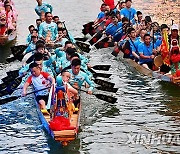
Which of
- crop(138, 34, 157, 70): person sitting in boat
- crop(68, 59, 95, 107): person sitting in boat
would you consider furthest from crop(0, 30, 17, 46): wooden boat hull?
crop(68, 59, 95, 107): person sitting in boat

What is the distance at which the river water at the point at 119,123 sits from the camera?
10.7 metres

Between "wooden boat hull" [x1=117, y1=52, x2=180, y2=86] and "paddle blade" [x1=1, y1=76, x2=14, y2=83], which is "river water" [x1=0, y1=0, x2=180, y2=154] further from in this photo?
"paddle blade" [x1=1, y1=76, x2=14, y2=83]

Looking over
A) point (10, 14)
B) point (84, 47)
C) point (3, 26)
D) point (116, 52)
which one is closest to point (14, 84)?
point (84, 47)

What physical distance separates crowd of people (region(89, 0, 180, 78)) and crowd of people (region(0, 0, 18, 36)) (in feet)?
9.83

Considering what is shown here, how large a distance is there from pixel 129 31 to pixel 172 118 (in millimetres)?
4618

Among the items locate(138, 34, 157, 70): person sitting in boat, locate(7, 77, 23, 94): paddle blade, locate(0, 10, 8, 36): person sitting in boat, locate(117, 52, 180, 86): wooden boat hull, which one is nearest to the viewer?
locate(7, 77, 23, 94): paddle blade

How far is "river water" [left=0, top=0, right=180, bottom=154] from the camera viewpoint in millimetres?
10703

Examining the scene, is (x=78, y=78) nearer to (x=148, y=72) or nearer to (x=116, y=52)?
(x=148, y=72)

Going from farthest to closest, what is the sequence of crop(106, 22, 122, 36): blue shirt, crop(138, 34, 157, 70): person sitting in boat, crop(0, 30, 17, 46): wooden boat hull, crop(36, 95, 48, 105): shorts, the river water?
crop(0, 30, 17, 46): wooden boat hull, crop(106, 22, 122, 36): blue shirt, crop(138, 34, 157, 70): person sitting in boat, crop(36, 95, 48, 105): shorts, the river water

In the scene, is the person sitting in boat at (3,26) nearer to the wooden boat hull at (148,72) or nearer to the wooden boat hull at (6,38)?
the wooden boat hull at (6,38)

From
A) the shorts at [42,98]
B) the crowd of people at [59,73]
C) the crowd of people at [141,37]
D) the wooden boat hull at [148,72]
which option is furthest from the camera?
the crowd of people at [141,37]

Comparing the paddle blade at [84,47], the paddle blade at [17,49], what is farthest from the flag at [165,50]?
the paddle blade at [17,49]

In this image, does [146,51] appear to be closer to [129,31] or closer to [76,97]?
[129,31]

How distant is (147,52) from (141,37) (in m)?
0.64
